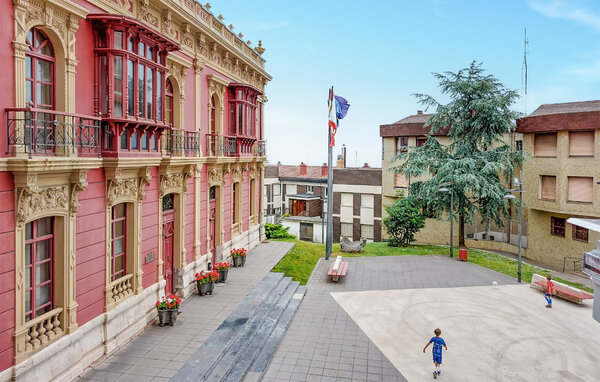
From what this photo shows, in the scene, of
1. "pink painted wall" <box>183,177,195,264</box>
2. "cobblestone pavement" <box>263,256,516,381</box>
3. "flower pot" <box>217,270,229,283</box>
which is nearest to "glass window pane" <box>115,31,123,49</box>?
"pink painted wall" <box>183,177,195,264</box>

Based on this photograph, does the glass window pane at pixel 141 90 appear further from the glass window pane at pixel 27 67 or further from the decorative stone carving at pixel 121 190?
the glass window pane at pixel 27 67

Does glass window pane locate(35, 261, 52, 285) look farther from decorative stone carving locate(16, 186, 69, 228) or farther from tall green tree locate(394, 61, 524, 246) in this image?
tall green tree locate(394, 61, 524, 246)

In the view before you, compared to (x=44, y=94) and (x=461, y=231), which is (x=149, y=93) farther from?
(x=461, y=231)

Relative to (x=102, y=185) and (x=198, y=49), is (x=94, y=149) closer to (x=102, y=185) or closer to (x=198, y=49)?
(x=102, y=185)

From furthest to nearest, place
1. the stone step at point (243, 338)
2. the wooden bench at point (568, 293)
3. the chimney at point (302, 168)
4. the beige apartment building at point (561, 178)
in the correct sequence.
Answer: the chimney at point (302, 168) → the beige apartment building at point (561, 178) → the wooden bench at point (568, 293) → the stone step at point (243, 338)

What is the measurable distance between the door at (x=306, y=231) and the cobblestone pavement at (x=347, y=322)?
18.5 meters

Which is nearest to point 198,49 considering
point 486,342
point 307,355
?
point 307,355

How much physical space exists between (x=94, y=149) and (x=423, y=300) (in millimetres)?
14030

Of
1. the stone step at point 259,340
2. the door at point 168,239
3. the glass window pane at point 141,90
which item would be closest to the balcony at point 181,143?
the door at point 168,239

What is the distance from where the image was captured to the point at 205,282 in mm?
16578

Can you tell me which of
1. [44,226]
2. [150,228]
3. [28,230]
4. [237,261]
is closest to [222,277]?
[237,261]

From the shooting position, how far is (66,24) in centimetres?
985

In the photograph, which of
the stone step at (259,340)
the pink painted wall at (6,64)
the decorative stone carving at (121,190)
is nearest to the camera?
the pink painted wall at (6,64)

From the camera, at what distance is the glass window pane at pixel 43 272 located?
947 centimetres
